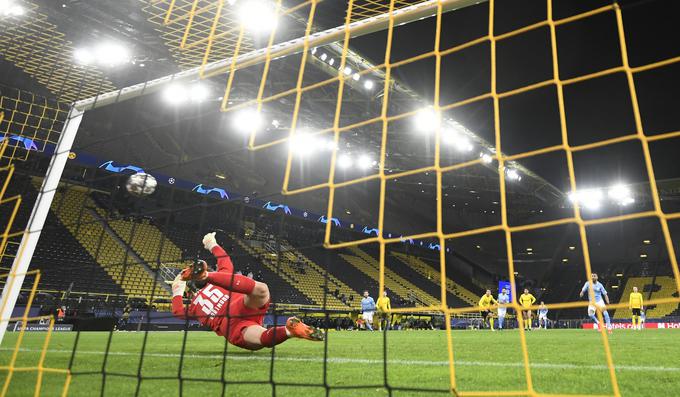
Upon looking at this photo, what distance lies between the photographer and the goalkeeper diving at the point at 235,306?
3.87 metres

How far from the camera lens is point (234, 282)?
12.8 ft

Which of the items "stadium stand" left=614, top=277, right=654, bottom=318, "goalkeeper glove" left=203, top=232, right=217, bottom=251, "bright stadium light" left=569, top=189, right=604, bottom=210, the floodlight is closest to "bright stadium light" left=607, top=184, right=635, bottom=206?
"bright stadium light" left=569, top=189, right=604, bottom=210

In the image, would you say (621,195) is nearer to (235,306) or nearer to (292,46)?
(235,306)

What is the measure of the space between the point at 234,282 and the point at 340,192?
2334 cm

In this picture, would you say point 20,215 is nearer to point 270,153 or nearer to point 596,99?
point 270,153

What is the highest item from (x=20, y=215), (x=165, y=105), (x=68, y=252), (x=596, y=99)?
(x=165, y=105)

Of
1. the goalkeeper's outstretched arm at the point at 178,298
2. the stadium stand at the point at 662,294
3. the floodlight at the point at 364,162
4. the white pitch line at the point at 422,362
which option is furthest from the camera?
the stadium stand at the point at 662,294

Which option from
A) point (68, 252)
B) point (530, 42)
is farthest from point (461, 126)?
point (68, 252)

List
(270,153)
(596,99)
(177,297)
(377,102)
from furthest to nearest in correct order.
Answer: (270,153)
(377,102)
(596,99)
(177,297)

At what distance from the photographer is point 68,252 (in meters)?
15.7

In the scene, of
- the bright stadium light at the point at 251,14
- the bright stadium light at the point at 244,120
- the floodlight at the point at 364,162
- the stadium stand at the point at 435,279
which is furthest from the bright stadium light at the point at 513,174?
the bright stadium light at the point at 251,14

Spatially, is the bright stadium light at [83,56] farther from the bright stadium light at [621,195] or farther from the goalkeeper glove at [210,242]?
the bright stadium light at [621,195]

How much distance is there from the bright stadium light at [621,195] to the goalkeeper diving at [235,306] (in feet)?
81.6

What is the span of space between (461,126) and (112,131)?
15.1 meters
